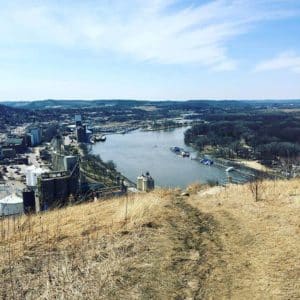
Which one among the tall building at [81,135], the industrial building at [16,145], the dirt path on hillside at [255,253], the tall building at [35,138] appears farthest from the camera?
the tall building at [81,135]

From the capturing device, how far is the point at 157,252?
279cm

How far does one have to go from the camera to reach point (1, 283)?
2383mm

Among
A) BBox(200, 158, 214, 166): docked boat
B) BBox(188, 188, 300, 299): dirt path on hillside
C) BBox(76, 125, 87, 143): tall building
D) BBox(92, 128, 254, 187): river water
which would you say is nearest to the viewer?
BBox(188, 188, 300, 299): dirt path on hillside

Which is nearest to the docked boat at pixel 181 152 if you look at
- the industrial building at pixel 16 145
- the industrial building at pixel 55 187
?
the industrial building at pixel 16 145

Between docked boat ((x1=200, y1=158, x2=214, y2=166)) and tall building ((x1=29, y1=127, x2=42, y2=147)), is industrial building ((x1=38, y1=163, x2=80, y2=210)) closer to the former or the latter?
docked boat ((x1=200, y1=158, x2=214, y2=166))

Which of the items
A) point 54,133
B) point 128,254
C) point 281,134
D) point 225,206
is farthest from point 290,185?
point 54,133

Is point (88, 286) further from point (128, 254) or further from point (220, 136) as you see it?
point (220, 136)

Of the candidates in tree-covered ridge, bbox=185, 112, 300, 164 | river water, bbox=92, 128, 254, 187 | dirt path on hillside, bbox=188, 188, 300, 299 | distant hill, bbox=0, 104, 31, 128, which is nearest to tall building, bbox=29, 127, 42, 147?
river water, bbox=92, 128, 254, 187

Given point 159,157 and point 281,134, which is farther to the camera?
point 281,134

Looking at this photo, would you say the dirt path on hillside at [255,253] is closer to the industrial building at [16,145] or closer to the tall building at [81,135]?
the industrial building at [16,145]

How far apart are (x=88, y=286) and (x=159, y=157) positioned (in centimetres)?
2896

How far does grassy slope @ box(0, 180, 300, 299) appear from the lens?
2.31 metres

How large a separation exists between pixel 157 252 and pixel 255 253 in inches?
26.0

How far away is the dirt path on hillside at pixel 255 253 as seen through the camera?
2295 millimetres
